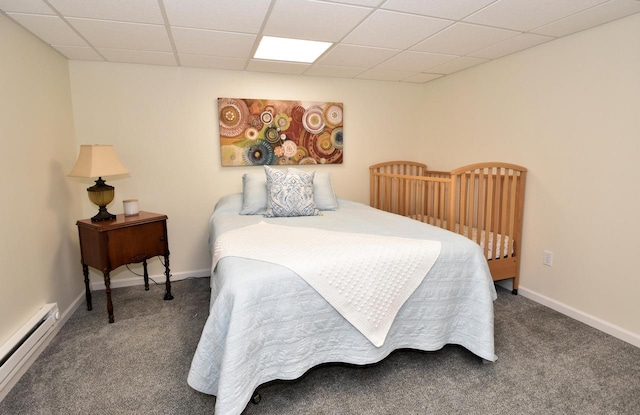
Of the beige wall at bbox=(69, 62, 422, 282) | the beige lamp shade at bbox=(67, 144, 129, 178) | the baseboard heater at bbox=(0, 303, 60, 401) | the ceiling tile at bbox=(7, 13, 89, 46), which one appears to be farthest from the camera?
the beige wall at bbox=(69, 62, 422, 282)

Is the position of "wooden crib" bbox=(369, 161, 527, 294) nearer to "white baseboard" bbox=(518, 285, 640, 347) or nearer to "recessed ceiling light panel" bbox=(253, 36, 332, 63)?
"white baseboard" bbox=(518, 285, 640, 347)

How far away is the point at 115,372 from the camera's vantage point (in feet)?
6.20

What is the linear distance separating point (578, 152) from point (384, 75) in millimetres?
1850

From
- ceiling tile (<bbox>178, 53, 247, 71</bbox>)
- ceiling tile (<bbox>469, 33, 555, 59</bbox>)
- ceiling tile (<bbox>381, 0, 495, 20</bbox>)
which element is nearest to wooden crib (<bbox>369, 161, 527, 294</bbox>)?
ceiling tile (<bbox>469, 33, 555, 59</bbox>)

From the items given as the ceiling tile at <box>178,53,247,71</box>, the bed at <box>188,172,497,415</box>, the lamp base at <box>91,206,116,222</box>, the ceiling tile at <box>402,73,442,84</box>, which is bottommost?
the bed at <box>188,172,497,415</box>

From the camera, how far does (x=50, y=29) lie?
215 centimetres

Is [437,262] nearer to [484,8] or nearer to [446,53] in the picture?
[484,8]

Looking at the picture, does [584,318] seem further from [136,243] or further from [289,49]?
[136,243]

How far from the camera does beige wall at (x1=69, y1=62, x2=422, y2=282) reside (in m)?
2.93

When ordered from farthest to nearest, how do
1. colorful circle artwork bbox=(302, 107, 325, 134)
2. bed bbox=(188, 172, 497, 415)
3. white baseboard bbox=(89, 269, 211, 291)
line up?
1. colorful circle artwork bbox=(302, 107, 325, 134)
2. white baseboard bbox=(89, 269, 211, 291)
3. bed bbox=(188, 172, 497, 415)

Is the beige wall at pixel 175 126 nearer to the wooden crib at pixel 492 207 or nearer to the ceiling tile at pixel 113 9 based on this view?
the ceiling tile at pixel 113 9

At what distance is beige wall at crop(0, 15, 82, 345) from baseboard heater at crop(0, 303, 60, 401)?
5cm

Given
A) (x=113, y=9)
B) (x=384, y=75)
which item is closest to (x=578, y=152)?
(x=384, y=75)

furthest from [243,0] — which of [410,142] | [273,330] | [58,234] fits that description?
[410,142]
